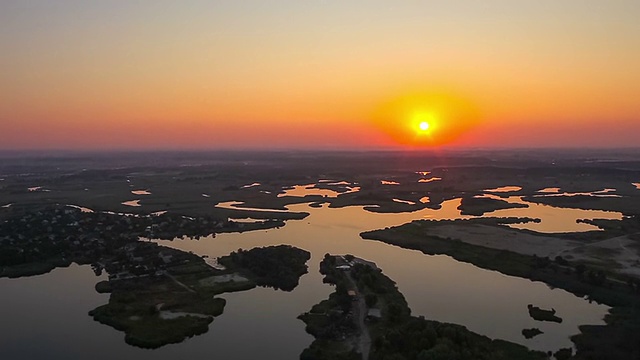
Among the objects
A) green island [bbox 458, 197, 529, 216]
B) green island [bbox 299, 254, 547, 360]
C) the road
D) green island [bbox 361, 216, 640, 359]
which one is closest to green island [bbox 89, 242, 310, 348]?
green island [bbox 299, 254, 547, 360]

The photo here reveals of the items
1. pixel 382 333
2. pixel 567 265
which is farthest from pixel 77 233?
pixel 567 265

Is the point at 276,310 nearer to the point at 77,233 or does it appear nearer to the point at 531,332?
the point at 531,332

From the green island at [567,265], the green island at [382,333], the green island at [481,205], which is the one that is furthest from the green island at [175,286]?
the green island at [481,205]

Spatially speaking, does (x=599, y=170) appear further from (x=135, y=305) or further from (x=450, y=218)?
(x=135, y=305)

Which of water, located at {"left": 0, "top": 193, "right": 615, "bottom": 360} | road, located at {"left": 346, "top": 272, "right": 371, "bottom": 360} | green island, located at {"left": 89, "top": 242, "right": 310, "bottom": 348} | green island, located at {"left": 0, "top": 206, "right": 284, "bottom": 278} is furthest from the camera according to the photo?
green island, located at {"left": 0, "top": 206, "right": 284, "bottom": 278}

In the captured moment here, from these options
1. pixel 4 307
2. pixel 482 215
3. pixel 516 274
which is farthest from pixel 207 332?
pixel 482 215

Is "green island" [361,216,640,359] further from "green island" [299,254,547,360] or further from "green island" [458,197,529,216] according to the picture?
"green island" [458,197,529,216]

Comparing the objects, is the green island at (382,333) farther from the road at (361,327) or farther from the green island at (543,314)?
the green island at (543,314)
